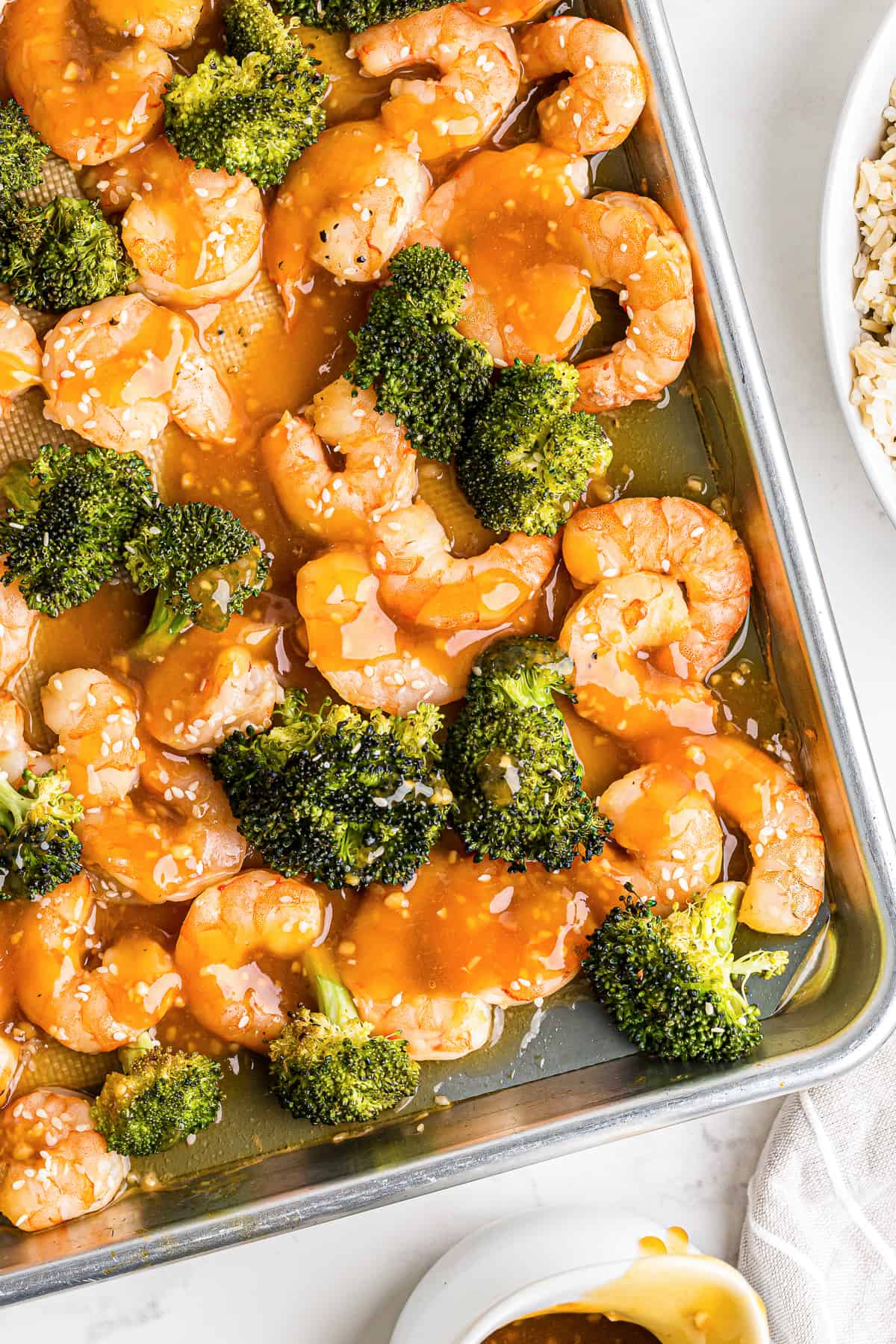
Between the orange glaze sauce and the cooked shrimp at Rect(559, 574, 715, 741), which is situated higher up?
the cooked shrimp at Rect(559, 574, 715, 741)

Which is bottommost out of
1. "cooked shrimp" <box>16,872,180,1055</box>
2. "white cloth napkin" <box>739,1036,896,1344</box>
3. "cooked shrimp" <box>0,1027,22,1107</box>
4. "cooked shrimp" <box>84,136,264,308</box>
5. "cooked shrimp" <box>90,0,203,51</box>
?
"white cloth napkin" <box>739,1036,896,1344</box>

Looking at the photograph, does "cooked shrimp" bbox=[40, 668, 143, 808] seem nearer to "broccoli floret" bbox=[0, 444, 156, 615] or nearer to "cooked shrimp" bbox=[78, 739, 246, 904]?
"cooked shrimp" bbox=[78, 739, 246, 904]

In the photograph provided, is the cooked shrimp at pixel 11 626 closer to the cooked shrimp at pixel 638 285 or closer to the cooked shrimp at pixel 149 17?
the cooked shrimp at pixel 149 17

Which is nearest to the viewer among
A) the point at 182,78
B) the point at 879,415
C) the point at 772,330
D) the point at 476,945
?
the point at 182,78

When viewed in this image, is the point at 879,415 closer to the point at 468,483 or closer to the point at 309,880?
the point at 468,483

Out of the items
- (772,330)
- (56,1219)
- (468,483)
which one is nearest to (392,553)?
(468,483)

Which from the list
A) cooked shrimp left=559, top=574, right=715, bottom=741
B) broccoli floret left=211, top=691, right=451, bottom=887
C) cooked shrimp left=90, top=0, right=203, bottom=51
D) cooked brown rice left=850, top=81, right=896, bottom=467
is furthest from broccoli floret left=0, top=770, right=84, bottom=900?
cooked brown rice left=850, top=81, right=896, bottom=467

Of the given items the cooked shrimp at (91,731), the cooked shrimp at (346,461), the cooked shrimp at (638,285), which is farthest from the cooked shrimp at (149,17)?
the cooked shrimp at (91,731)
